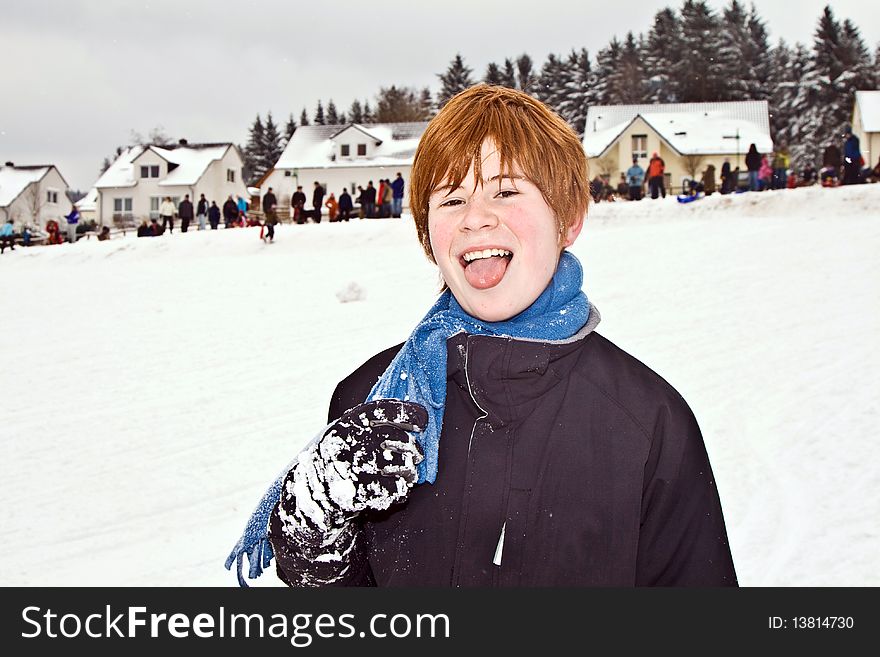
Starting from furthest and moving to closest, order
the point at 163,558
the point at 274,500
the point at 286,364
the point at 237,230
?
the point at 237,230 → the point at 286,364 → the point at 163,558 → the point at 274,500

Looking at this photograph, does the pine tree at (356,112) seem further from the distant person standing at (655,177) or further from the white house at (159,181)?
the distant person standing at (655,177)

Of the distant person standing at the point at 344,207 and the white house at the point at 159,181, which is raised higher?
the white house at the point at 159,181

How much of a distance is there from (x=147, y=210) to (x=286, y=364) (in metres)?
48.0

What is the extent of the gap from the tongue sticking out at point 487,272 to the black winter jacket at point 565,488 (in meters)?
0.14

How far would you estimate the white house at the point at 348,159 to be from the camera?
51.8 meters

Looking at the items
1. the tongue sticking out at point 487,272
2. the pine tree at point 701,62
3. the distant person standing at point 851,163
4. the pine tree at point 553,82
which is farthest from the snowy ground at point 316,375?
the pine tree at point 553,82

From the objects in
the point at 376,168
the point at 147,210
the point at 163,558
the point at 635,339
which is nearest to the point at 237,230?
the point at 635,339

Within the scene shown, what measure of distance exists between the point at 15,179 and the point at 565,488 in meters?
65.6

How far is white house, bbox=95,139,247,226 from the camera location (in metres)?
54.8

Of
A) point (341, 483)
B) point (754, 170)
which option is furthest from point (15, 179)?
point (341, 483)

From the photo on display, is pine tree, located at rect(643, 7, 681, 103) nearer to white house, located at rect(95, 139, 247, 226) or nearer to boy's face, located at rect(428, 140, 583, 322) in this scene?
white house, located at rect(95, 139, 247, 226)

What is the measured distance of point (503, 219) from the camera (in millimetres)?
2025

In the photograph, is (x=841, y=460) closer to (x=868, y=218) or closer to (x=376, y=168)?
(x=868, y=218)

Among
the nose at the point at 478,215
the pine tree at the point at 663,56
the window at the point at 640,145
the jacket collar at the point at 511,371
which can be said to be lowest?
the jacket collar at the point at 511,371
